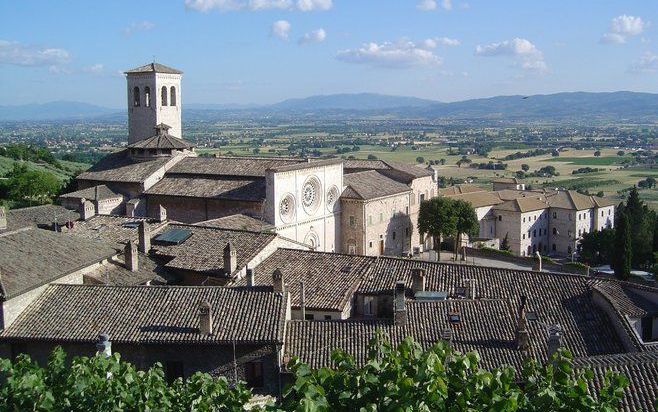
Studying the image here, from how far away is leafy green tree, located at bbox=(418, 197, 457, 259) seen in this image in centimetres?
5638

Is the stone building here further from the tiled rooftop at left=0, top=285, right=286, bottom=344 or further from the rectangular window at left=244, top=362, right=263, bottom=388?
the rectangular window at left=244, top=362, right=263, bottom=388

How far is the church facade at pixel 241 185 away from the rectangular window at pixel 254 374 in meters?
22.2

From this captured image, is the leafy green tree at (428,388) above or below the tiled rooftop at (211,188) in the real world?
above

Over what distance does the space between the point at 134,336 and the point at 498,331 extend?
11045 mm

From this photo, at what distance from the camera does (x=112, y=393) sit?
12.1 meters

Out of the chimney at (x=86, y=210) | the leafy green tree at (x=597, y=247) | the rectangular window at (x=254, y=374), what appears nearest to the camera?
the rectangular window at (x=254, y=374)

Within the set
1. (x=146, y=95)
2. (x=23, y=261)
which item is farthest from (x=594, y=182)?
(x=23, y=261)

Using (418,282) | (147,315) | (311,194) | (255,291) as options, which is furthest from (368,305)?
(311,194)

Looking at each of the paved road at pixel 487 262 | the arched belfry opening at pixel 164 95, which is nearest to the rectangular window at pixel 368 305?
the paved road at pixel 487 262

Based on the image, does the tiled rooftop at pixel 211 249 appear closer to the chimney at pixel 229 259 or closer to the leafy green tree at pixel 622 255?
the chimney at pixel 229 259

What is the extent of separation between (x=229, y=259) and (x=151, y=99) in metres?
30.2

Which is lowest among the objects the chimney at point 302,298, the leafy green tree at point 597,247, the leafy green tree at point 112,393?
the leafy green tree at point 597,247

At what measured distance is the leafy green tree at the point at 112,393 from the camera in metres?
11.8

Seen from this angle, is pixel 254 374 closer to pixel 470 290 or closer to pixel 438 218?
pixel 470 290
